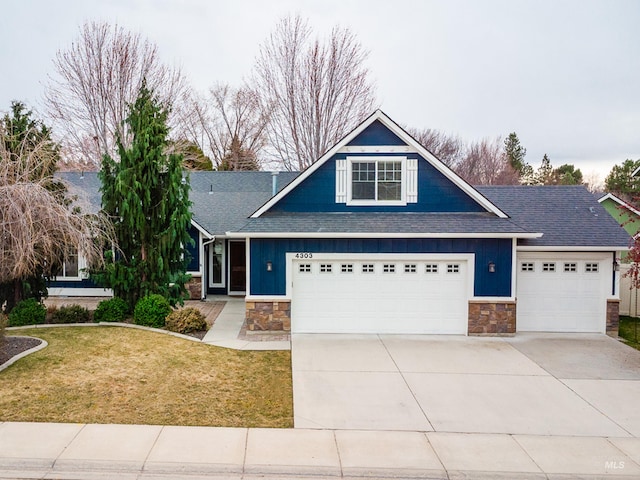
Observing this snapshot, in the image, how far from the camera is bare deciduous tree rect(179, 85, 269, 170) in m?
34.2

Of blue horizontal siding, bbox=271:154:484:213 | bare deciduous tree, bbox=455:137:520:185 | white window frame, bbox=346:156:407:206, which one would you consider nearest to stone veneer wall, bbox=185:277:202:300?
blue horizontal siding, bbox=271:154:484:213

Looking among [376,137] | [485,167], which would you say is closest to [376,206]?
[376,137]

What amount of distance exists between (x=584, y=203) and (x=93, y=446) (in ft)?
48.8

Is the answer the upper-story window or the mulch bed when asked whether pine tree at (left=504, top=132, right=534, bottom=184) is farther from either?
the mulch bed

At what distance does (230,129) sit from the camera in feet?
120

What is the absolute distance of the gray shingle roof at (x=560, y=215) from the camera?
1223 cm

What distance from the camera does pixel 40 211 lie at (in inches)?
402

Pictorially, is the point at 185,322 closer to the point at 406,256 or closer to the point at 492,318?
the point at 406,256

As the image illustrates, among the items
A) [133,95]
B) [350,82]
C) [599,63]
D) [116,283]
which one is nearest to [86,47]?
[133,95]

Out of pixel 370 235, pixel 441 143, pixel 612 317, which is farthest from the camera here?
pixel 441 143

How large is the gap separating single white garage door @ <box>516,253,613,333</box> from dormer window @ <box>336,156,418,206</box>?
3741 millimetres

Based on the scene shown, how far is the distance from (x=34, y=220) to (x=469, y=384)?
399 inches

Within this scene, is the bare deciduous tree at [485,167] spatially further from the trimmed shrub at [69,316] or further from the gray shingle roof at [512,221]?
the trimmed shrub at [69,316]

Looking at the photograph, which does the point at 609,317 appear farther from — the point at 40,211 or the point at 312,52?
the point at 312,52
